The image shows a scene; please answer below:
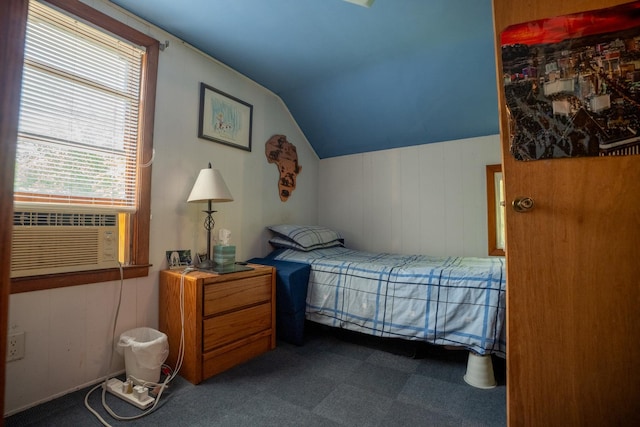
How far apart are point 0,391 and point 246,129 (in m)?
2.22

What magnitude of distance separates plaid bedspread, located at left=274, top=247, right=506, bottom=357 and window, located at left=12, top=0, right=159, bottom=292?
1.26m

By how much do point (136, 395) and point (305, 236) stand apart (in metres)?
1.59

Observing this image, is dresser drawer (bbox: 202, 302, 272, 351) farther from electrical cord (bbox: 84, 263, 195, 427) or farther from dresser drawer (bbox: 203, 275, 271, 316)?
electrical cord (bbox: 84, 263, 195, 427)

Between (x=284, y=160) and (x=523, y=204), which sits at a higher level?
(x=284, y=160)

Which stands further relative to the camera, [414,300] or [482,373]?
[414,300]

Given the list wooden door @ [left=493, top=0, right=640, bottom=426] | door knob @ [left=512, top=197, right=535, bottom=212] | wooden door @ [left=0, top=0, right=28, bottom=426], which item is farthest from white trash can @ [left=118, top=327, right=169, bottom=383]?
door knob @ [left=512, top=197, right=535, bottom=212]

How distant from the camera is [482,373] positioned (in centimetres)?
159

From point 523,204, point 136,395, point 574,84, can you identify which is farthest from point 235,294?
point 574,84

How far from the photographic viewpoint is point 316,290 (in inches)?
86.8

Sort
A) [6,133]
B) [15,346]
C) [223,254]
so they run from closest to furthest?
[6,133], [15,346], [223,254]

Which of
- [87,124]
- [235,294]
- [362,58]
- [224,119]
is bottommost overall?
[235,294]

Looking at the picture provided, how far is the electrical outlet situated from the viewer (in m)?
1.32

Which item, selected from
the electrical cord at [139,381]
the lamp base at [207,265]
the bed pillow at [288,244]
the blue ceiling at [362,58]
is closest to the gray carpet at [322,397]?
the electrical cord at [139,381]

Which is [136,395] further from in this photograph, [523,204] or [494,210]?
[494,210]
